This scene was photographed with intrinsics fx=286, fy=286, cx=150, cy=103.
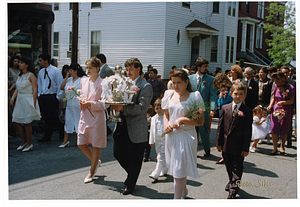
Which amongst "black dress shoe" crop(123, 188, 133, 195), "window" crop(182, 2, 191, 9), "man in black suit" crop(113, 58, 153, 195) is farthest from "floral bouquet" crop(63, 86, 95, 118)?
"window" crop(182, 2, 191, 9)

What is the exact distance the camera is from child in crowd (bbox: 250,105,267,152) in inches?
296

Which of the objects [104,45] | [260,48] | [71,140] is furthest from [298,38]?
[260,48]

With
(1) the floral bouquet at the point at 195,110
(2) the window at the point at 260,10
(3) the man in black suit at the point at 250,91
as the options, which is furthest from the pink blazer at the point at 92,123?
(2) the window at the point at 260,10

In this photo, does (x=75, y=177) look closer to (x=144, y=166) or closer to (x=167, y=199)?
(x=144, y=166)

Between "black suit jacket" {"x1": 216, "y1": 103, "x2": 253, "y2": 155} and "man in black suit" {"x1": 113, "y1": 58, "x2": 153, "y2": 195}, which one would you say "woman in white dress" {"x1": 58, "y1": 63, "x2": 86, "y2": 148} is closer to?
"man in black suit" {"x1": 113, "y1": 58, "x2": 153, "y2": 195}

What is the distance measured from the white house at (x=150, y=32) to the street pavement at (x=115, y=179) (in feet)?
44.1

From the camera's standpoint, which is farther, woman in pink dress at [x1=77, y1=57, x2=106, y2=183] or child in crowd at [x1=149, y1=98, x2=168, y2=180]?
child in crowd at [x1=149, y1=98, x2=168, y2=180]

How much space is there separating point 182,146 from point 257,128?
4.40 m

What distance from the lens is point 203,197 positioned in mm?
4594

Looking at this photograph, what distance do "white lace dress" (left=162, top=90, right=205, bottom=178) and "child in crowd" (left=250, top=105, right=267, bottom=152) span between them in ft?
13.2

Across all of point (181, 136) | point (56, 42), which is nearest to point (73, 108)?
point (181, 136)

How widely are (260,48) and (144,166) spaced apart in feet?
102

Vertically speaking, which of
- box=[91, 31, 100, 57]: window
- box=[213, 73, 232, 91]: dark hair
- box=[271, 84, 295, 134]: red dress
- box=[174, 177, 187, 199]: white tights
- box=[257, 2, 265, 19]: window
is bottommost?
box=[174, 177, 187, 199]: white tights

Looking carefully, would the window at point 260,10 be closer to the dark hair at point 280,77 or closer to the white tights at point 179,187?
the dark hair at point 280,77
